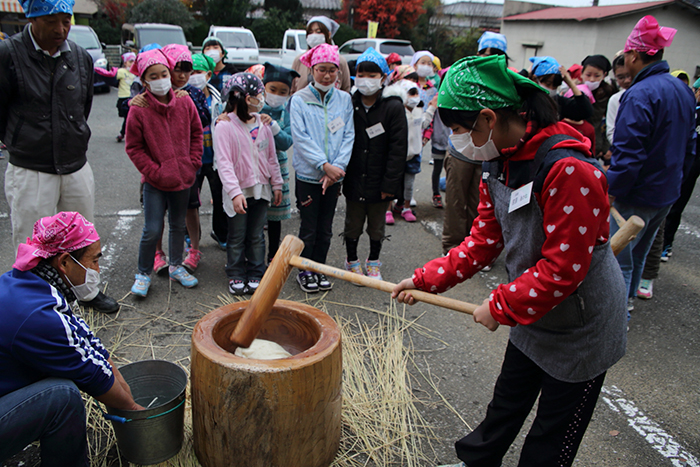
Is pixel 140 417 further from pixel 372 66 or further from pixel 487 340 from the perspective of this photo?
pixel 372 66

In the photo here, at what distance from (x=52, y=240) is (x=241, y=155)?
1853 millimetres

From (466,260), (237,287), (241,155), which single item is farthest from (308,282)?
(466,260)

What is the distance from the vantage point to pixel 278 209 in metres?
4.12

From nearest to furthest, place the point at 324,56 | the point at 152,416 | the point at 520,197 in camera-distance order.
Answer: the point at 520,197 → the point at 152,416 → the point at 324,56

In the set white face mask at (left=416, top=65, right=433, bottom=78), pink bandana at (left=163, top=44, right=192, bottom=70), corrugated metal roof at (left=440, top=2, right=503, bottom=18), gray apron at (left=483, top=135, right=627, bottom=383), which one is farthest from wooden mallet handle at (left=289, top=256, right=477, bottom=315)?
corrugated metal roof at (left=440, top=2, right=503, bottom=18)

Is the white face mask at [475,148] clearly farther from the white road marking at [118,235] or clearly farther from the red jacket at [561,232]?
the white road marking at [118,235]

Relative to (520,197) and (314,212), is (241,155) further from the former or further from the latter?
(520,197)

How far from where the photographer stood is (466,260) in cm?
204

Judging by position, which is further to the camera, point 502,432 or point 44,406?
point 502,432

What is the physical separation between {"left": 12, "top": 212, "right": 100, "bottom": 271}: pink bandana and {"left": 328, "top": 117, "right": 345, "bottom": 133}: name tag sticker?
7.27 feet

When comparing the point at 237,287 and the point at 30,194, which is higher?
the point at 30,194

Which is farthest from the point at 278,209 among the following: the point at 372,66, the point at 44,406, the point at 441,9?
the point at 441,9

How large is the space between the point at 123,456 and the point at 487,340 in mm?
2360

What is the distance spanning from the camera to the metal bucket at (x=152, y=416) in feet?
6.53
